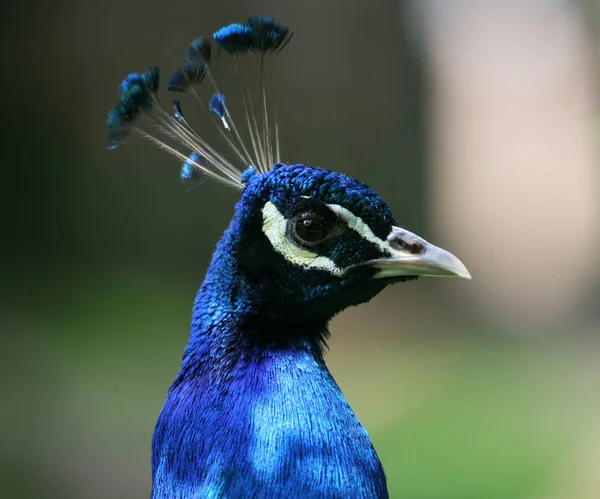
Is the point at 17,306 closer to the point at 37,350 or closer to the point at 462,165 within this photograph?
the point at 37,350

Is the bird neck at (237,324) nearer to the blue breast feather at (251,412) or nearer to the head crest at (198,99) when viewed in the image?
the blue breast feather at (251,412)

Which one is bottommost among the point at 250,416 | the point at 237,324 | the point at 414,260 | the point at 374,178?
the point at 250,416

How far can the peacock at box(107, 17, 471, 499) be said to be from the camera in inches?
32.6

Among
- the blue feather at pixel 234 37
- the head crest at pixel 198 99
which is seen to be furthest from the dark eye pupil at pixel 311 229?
the blue feather at pixel 234 37

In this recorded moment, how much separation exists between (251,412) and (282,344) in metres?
0.11

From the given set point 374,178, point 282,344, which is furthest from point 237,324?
point 374,178

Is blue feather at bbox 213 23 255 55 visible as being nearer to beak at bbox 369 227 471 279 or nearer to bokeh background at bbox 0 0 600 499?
beak at bbox 369 227 471 279

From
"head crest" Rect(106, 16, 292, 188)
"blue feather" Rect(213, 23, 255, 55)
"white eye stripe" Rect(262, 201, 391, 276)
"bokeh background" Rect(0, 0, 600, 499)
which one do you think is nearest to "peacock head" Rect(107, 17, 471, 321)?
"white eye stripe" Rect(262, 201, 391, 276)

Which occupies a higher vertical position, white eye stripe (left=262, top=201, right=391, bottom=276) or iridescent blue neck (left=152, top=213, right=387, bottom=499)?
white eye stripe (left=262, top=201, right=391, bottom=276)

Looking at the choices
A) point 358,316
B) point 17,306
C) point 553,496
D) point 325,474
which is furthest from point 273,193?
point 17,306

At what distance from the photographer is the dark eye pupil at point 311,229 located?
880 mm

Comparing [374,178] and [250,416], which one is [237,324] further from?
[374,178]

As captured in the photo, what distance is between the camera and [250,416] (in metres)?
0.85

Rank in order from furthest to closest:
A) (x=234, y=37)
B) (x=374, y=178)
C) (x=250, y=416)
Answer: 1. (x=374, y=178)
2. (x=234, y=37)
3. (x=250, y=416)
